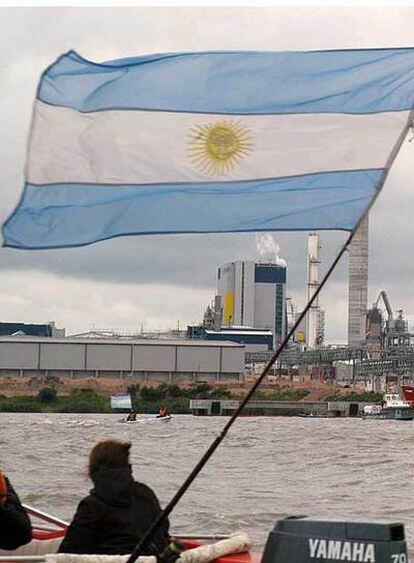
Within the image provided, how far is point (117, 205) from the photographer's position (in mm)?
8617

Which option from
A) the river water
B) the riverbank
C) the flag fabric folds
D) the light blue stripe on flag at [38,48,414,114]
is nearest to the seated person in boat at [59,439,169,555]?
the light blue stripe on flag at [38,48,414,114]

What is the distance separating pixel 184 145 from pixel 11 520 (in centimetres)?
262

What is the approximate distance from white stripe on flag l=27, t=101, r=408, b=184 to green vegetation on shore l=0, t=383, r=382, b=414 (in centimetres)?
14396

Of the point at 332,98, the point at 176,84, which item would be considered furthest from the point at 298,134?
the point at 176,84

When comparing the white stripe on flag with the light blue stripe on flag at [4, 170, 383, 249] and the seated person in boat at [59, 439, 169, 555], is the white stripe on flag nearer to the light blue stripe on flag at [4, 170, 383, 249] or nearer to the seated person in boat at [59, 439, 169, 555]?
the light blue stripe on flag at [4, 170, 383, 249]

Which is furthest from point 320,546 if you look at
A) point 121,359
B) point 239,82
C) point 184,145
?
point 121,359

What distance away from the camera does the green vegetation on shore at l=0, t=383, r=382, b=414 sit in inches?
6093

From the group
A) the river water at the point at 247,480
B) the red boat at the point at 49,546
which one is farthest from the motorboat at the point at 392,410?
the red boat at the point at 49,546

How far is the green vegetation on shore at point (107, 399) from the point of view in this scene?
508 ft

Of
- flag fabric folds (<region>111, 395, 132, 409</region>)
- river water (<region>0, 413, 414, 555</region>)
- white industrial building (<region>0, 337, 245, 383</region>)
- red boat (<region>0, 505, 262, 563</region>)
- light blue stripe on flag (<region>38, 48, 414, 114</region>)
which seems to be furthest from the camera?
white industrial building (<region>0, 337, 245, 383</region>)

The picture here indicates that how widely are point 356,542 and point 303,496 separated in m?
24.7

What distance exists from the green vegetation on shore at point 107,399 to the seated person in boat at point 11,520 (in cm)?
14428

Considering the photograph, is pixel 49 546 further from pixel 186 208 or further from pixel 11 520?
pixel 186 208

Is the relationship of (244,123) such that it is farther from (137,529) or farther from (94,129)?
(137,529)
